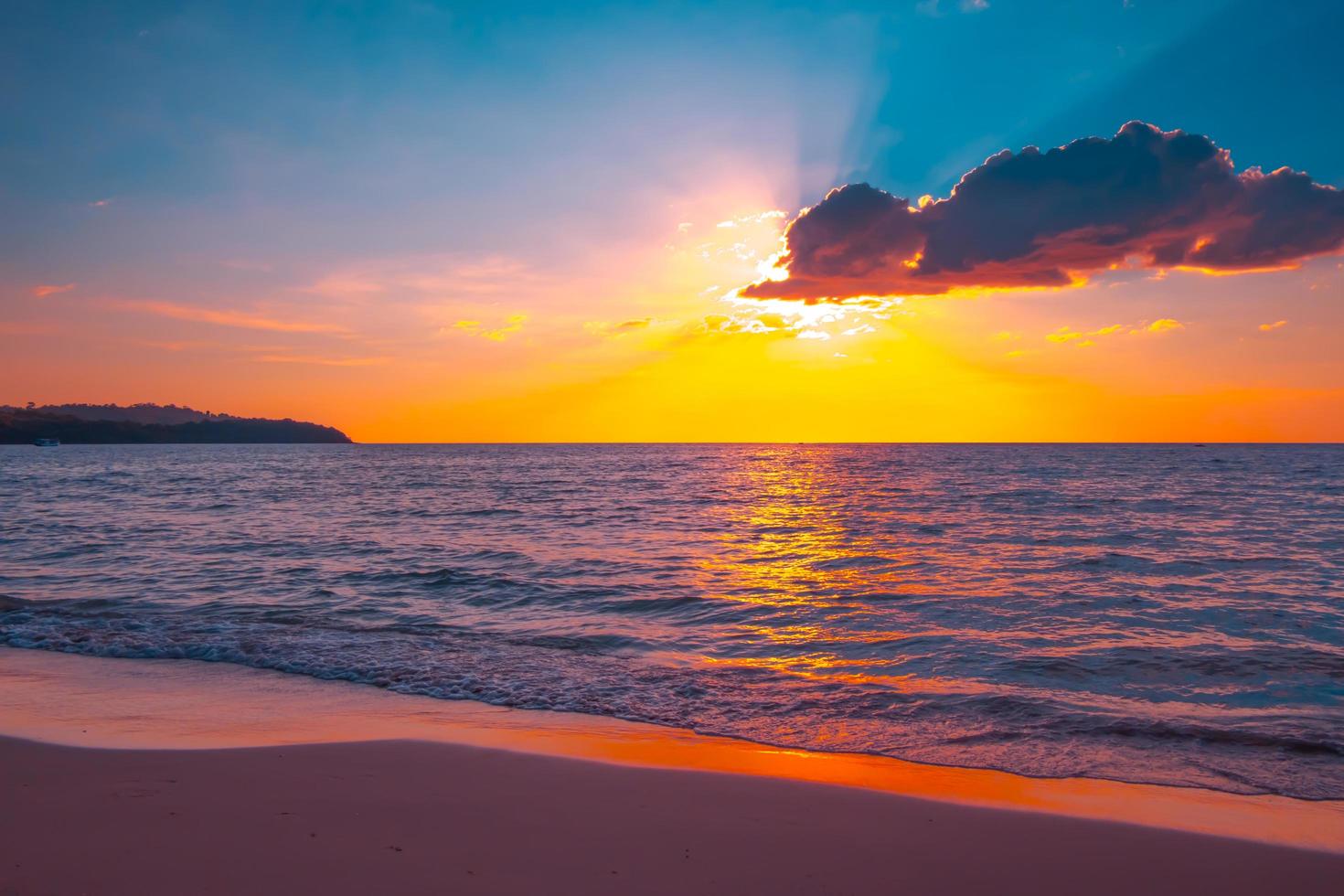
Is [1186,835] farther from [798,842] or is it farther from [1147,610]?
[1147,610]

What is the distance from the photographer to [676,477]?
71375mm

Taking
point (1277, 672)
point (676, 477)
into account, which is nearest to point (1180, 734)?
point (1277, 672)

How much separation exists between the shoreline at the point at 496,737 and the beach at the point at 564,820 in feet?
0.12

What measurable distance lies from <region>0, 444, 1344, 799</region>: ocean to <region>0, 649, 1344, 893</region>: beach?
992 millimetres

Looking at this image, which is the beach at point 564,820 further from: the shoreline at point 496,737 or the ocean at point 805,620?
the ocean at point 805,620

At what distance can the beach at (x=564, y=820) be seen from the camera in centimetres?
499

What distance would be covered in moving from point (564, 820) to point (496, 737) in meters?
2.35

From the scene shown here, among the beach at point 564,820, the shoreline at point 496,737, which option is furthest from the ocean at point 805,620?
the beach at point 564,820

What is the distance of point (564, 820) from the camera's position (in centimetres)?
586

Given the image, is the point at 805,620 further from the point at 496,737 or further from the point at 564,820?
the point at 564,820

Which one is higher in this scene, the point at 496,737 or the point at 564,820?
the point at 564,820

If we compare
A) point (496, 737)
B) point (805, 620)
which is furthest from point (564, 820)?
point (805, 620)

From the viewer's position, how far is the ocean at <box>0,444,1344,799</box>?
8.55m

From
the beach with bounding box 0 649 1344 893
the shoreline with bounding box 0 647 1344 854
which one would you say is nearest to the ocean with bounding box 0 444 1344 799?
the shoreline with bounding box 0 647 1344 854
